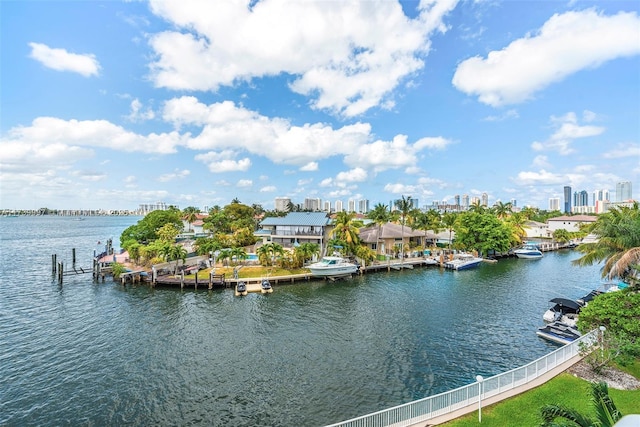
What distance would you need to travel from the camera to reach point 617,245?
907 inches

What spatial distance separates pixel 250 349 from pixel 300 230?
34.3 metres

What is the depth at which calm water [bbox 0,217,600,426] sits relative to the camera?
1675 cm

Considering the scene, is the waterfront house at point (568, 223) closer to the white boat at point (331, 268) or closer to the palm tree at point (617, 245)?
the white boat at point (331, 268)

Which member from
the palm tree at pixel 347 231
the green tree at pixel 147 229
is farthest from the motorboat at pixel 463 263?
the green tree at pixel 147 229

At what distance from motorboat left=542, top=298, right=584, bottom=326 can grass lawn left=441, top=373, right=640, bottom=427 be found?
1340 cm

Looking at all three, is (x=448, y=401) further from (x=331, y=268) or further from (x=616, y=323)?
(x=331, y=268)

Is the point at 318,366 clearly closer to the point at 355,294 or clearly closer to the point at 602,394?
the point at 602,394

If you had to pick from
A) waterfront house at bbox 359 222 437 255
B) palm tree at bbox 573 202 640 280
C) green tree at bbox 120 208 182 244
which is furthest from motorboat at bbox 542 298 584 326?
green tree at bbox 120 208 182 244

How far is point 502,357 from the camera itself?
2167 cm

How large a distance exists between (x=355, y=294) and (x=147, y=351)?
23.0 meters

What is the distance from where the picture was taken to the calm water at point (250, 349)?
1675cm

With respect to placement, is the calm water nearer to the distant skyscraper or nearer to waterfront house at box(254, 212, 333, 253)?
waterfront house at box(254, 212, 333, 253)

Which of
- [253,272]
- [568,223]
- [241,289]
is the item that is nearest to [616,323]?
[241,289]

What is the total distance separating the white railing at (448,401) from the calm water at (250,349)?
4029 mm
